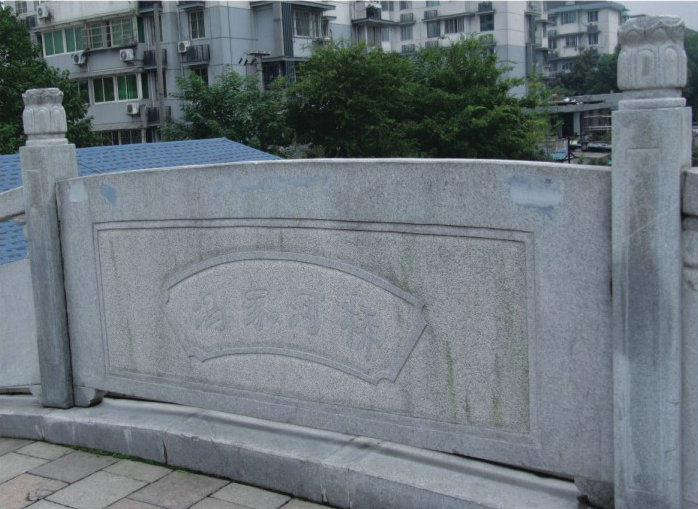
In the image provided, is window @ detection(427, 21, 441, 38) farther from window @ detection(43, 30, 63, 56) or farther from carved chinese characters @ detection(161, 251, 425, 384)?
carved chinese characters @ detection(161, 251, 425, 384)

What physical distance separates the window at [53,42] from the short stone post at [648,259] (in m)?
35.6

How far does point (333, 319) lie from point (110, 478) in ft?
4.57

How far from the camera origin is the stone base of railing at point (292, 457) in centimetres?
315

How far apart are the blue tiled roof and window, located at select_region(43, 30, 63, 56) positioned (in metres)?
27.9

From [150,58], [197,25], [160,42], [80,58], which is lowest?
[150,58]

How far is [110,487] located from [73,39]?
111 feet

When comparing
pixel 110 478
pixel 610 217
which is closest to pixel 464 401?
pixel 610 217

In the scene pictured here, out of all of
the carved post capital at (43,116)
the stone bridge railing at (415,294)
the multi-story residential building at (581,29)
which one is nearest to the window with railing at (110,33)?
the carved post capital at (43,116)

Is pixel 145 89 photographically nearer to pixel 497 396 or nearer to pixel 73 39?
pixel 73 39

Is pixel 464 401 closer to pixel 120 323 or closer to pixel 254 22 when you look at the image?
pixel 120 323

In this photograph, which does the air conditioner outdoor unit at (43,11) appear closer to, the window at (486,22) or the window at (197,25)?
the window at (197,25)

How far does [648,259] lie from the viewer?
2.67 m

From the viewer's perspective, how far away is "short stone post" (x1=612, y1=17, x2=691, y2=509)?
258cm

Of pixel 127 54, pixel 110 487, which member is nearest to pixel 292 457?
pixel 110 487
